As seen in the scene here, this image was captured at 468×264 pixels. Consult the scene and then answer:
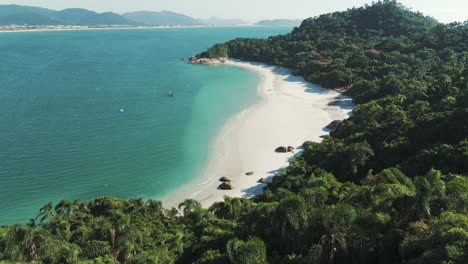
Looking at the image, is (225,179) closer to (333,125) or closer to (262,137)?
(262,137)

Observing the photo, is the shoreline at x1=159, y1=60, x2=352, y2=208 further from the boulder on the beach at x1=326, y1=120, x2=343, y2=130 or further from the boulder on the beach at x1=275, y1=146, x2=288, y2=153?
the boulder on the beach at x1=326, y1=120, x2=343, y2=130

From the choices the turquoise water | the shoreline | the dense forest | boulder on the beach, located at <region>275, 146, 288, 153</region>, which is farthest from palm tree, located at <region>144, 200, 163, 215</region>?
boulder on the beach, located at <region>275, 146, 288, 153</region>

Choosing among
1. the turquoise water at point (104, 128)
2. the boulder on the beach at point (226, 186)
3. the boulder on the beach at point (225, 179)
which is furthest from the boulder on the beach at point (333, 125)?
the boulder on the beach at point (226, 186)

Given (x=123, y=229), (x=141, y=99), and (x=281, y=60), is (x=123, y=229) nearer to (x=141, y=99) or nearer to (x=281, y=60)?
(x=141, y=99)

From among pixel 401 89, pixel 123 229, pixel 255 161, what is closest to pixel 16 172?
pixel 123 229

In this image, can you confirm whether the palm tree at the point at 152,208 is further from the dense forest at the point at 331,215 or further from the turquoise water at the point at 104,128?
the turquoise water at the point at 104,128

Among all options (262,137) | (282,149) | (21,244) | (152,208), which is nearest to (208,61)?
(262,137)
